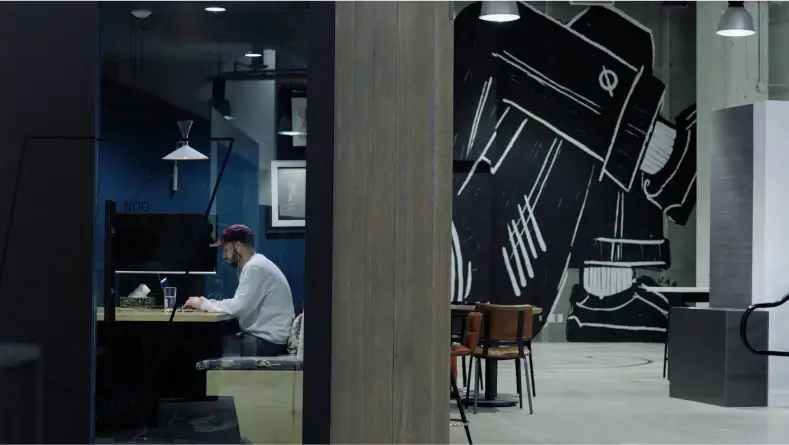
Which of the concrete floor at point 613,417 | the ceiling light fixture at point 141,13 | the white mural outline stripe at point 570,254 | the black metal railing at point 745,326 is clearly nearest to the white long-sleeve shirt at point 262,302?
the ceiling light fixture at point 141,13

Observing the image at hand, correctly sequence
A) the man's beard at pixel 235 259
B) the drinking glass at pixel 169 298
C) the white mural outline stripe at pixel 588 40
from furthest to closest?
the white mural outline stripe at pixel 588 40, the drinking glass at pixel 169 298, the man's beard at pixel 235 259

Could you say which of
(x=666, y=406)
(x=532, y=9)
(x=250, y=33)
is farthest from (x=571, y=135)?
(x=250, y=33)

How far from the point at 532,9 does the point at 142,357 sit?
11875 millimetres

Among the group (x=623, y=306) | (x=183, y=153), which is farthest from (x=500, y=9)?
(x=623, y=306)

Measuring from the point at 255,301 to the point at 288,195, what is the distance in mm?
456

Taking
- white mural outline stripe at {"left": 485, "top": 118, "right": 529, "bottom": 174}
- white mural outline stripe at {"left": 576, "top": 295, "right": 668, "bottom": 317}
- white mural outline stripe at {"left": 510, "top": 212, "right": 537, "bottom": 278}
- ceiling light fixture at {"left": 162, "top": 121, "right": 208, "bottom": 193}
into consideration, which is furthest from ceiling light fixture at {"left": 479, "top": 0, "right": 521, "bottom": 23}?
white mural outline stripe at {"left": 576, "top": 295, "right": 668, "bottom": 317}

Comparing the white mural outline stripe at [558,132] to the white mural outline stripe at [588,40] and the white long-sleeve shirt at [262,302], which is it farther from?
the white long-sleeve shirt at [262,302]

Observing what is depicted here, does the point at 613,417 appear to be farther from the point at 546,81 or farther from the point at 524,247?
the point at 546,81

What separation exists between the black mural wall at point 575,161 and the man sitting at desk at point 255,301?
34.9 ft

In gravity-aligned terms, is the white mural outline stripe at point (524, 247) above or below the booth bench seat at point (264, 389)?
above

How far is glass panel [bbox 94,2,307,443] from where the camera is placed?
13.9 ft

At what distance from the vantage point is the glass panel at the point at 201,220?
4227mm

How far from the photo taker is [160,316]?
4449mm

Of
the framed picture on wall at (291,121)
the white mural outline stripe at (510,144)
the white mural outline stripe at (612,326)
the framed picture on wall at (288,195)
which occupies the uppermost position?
the white mural outline stripe at (510,144)
